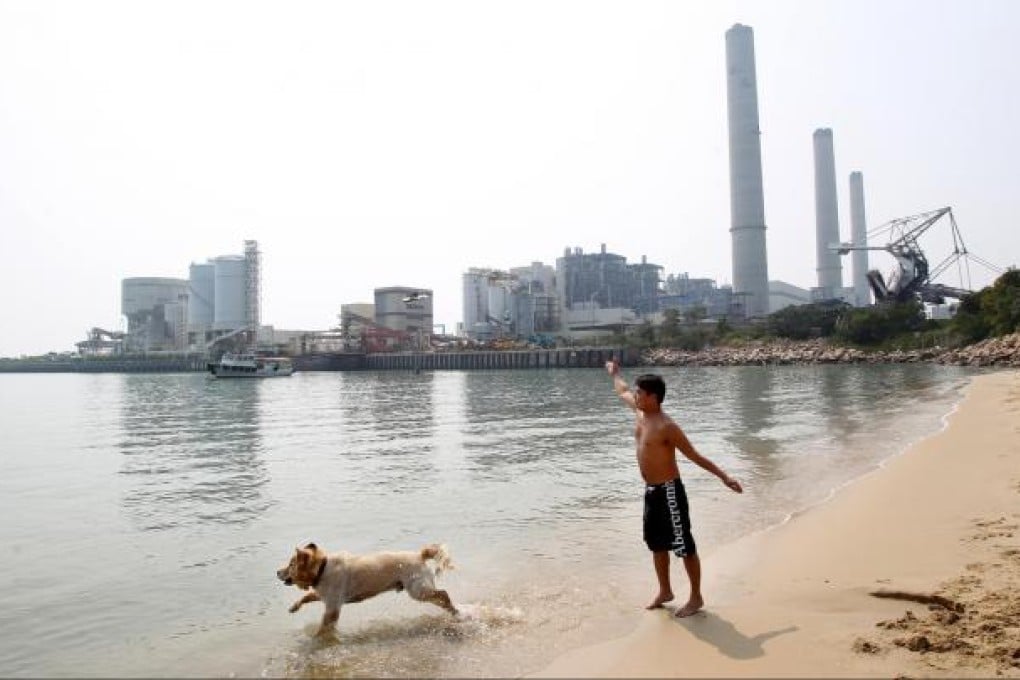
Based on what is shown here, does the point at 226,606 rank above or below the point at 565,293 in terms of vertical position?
below

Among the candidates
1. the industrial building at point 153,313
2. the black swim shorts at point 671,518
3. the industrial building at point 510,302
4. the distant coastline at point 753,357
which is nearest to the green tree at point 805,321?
the distant coastline at point 753,357

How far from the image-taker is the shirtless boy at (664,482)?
566 centimetres

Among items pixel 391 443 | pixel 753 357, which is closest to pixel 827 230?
pixel 753 357

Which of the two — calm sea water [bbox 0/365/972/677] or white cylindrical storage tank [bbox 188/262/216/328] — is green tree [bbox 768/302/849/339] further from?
white cylindrical storage tank [bbox 188/262/216/328]

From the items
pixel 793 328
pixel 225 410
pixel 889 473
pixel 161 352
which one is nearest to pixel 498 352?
pixel 793 328

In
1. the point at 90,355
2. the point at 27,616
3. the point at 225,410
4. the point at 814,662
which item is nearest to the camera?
the point at 814,662

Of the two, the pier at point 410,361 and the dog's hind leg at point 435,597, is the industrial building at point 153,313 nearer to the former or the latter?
the pier at point 410,361

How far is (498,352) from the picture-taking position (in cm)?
12081

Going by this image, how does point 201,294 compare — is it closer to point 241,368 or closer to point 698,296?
point 241,368

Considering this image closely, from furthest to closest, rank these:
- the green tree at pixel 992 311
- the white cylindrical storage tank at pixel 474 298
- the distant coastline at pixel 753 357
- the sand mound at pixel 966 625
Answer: the white cylindrical storage tank at pixel 474 298
the green tree at pixel 992 311
the distant coastline at pixel 753 357
the sand mound at pixel 966 625

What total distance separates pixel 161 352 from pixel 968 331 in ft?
522

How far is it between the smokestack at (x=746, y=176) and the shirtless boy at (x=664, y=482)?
15444 cm

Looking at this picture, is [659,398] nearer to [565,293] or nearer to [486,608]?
[486,608]

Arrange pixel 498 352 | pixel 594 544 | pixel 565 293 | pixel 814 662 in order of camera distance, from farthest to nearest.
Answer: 1. pixel 565 293
2. pixel 498 352
3. pixel 594 544
4. pixel 814 662
